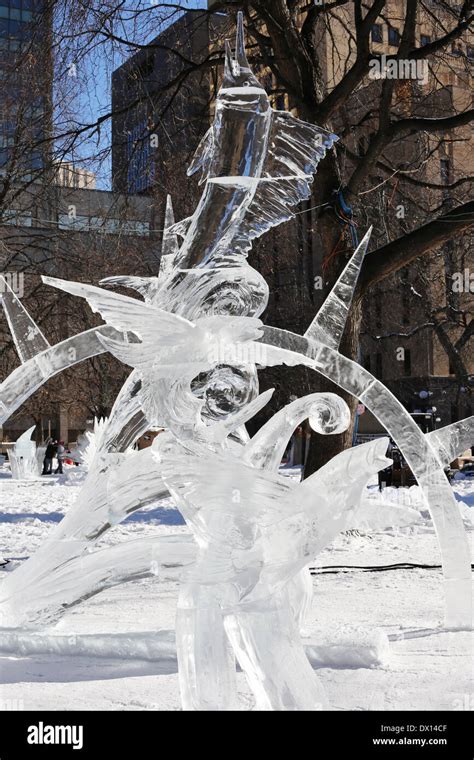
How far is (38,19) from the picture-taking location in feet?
37.7

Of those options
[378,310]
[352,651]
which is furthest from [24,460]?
[352,651]

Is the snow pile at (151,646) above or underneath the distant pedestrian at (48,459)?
above

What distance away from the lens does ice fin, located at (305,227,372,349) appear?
19.8 ft

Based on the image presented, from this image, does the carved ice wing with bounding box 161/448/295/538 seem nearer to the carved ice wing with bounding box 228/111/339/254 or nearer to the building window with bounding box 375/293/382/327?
the carved ice wing with bounding box 228/111/339/254

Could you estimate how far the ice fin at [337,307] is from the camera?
19.8ft

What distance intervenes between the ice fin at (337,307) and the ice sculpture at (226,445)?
0.01 metres

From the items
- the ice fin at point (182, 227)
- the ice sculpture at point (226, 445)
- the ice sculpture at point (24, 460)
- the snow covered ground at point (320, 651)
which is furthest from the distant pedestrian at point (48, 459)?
the ice fin at point (182, 227)

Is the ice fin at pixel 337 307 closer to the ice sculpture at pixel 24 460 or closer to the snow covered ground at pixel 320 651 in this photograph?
the snow covered ground at pixel 320 651

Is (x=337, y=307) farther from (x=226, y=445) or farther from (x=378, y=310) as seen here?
(x=378, y=310)

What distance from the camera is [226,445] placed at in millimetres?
5168

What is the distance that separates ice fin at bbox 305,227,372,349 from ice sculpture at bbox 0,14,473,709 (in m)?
0.01

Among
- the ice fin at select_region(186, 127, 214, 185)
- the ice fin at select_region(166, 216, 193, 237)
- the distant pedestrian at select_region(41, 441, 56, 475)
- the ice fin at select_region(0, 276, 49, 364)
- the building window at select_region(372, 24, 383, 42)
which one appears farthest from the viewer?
the distant pedestrian at select_region(41, 441, 56, 475)

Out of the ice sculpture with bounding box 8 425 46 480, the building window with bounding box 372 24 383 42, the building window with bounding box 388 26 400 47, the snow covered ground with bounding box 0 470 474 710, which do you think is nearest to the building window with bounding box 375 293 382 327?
the building window with bounding box 388 26 400 47

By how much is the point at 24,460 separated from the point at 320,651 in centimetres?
1971
